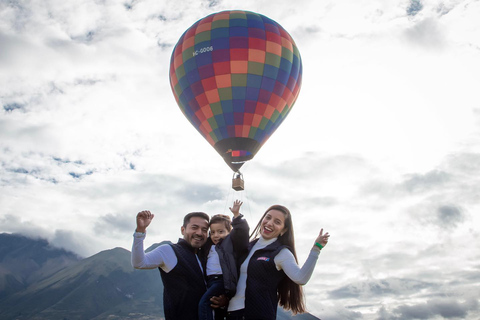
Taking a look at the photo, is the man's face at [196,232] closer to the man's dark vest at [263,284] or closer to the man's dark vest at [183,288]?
the man's dark vest at [183,288]

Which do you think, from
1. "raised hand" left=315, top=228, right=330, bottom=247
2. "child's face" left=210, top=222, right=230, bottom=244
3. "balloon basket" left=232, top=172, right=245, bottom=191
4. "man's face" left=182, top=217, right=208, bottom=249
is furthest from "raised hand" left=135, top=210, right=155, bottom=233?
"balloon basket" left=232, top=172, right=245, bottom=191

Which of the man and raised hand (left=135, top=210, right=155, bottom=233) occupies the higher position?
raised hand (left=135, top=210, right=155, bottom=233)

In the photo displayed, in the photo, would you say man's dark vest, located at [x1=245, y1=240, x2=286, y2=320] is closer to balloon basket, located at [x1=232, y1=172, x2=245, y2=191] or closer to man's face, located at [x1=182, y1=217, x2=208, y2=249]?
man's face, located at [x1=182, y1=217, x2=208, y2=249]

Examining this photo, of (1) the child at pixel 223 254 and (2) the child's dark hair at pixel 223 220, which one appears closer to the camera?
(1) the child at pixel 223 254

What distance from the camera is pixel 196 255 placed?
278 inches

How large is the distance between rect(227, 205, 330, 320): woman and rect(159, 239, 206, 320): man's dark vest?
58 cm

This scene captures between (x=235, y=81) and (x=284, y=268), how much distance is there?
1781 centimetres

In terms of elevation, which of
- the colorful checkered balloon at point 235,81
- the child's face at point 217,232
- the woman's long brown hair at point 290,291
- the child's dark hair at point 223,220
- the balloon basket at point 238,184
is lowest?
the woman's long brown hair at point 290,291

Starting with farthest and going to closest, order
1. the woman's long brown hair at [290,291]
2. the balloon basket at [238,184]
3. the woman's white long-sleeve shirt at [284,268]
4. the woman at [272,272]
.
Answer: the balloon basket at [238,184]
the woman's long brown hair at [290,291]
the woman at [272,272]
the woman's white long-sleeve shirt at [284,268]

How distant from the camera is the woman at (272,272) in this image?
6.21m

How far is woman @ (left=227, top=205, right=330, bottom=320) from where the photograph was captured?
621 cm

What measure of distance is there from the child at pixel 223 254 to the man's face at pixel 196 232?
0.24 meters

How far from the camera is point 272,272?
21.2 feet

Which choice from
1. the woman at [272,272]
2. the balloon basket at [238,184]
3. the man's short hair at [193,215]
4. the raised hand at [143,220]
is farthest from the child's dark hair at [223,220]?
the balloon basket at [238,184]
